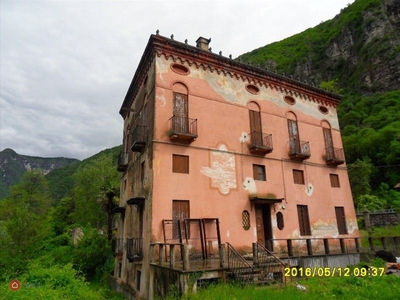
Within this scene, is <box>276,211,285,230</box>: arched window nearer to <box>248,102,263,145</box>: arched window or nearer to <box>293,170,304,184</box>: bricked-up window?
<box>293,170,304,184</box>: bricked-up window

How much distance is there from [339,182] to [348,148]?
2763cm

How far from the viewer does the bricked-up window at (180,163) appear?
1425 centimetres

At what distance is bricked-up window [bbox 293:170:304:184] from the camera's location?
59.3 ft

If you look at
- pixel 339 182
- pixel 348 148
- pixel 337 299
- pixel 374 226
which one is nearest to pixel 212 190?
pixel 337 299

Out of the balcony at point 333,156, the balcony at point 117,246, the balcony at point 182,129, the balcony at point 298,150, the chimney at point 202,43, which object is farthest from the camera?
the balcony at point 333,156

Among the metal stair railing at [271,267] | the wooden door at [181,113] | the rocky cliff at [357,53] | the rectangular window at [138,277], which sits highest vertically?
the rocky cliff at [357,53]

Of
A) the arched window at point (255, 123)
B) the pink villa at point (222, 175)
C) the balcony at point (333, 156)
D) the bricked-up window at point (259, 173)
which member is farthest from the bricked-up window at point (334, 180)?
the arched window at point (255, 123)

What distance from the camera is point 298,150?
725 inches

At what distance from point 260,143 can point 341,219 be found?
8.14 metres

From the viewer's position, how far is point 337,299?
855 centimetres

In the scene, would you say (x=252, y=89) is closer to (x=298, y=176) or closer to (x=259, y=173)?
(x=259, y=173)

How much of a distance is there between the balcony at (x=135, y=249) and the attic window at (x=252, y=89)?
36.4 feet

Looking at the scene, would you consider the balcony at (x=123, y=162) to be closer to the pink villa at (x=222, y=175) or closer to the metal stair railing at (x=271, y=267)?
the pink villa at (x=222, y=175)

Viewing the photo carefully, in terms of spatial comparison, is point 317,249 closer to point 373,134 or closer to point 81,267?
point 81,267
